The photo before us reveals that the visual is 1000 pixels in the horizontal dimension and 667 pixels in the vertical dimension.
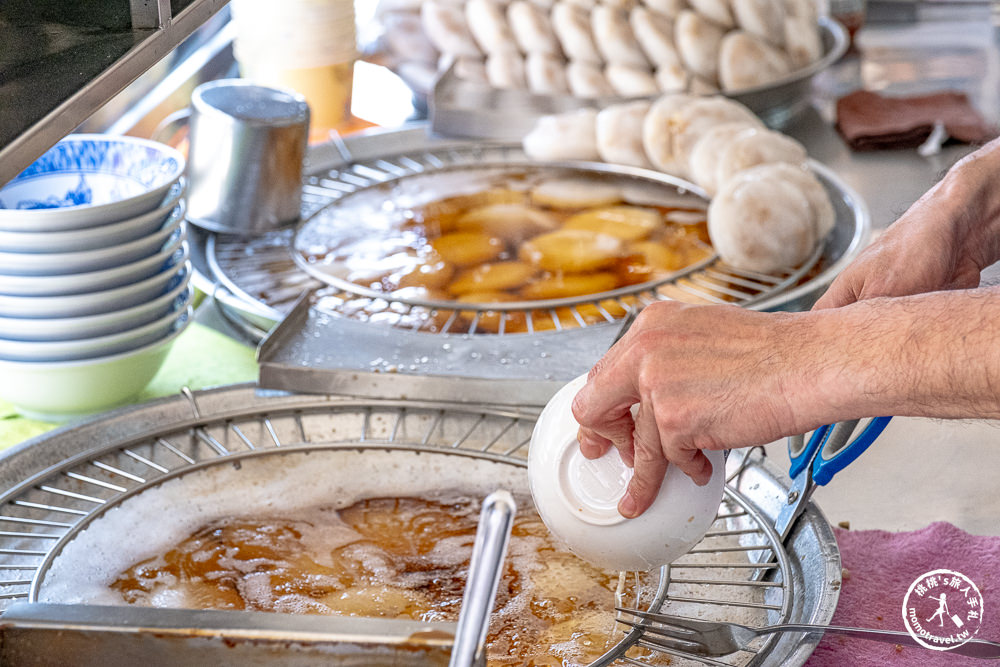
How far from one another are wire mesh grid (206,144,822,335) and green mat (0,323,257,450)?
0.25ft

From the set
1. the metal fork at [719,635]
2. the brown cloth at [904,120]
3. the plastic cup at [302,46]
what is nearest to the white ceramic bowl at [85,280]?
the metal fork at [719,635]

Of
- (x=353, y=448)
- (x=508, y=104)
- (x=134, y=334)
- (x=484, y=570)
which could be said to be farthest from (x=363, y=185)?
(x=484, y=570)

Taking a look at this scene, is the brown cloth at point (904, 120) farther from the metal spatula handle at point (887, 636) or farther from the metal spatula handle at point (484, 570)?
the metal spatula handle at point (484, 570)

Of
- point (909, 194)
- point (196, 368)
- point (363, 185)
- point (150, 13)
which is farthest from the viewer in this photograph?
point (909, 194)

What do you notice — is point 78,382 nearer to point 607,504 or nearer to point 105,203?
point 105,203

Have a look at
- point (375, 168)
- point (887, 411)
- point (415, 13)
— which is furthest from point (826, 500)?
point (415, 13)

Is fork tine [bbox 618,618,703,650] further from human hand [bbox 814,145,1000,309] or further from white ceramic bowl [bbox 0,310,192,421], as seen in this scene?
white ceramic bowl [bbox 0,310,192,421]

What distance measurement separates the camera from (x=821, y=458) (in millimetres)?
951

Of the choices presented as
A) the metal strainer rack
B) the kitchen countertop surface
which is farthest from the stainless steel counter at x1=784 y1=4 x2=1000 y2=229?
the metal strainer rack

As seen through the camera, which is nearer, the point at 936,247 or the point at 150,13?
the point at 150,13

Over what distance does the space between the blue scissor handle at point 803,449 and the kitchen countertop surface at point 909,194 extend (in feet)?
0.56

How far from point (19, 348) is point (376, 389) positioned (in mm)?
407

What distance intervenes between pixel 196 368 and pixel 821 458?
854 millimetres

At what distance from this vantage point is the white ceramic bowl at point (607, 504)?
2.75 feet
